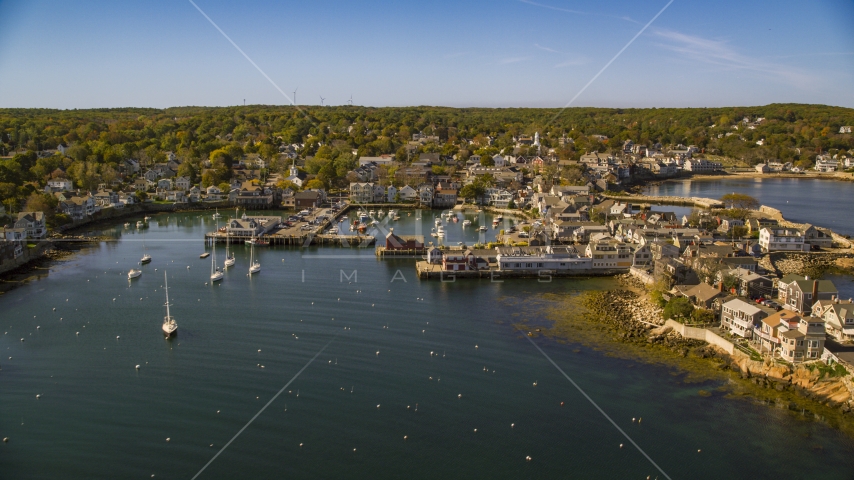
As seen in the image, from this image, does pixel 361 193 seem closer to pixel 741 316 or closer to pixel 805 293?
pixel 805 293

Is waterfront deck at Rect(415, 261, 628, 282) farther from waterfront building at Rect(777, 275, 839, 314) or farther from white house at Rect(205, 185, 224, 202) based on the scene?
white house at Rect(205, 185, 224, 202)

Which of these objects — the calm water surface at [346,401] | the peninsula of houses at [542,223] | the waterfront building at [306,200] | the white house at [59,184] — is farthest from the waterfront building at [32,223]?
the waterfront building at [306,200]

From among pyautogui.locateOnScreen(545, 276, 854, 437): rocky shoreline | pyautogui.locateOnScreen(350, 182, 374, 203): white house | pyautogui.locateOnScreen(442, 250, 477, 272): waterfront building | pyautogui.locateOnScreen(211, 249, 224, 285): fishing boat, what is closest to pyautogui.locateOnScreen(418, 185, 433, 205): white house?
pyautogui.locateOnScreen(350, 182, 374, 203): white house

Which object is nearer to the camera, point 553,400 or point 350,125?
point 553,400

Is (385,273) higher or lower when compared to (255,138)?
lower

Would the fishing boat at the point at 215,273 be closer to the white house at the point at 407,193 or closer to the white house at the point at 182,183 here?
the white house at the point at 407,193

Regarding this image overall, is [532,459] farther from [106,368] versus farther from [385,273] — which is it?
[385,273]

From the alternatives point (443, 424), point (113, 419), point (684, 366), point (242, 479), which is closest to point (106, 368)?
point (113, 419)
